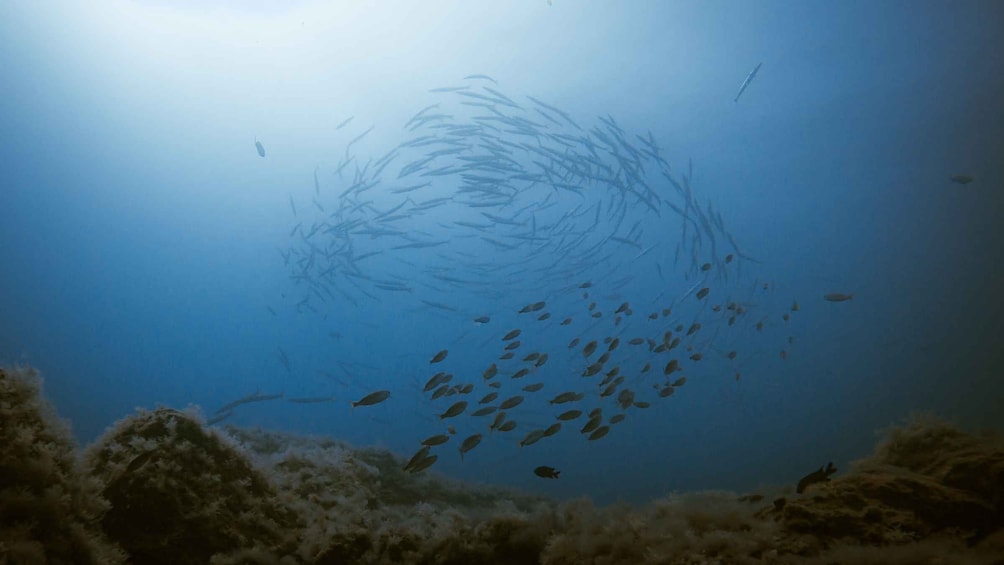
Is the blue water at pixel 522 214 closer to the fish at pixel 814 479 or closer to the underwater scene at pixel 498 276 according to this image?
the underwater scene at pixel 498 276

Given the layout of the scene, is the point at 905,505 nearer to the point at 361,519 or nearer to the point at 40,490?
the point at 361,519

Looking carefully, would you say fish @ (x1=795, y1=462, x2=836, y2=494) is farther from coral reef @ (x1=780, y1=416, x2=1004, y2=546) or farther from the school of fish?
the school of fish

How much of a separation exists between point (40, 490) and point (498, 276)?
24857 mm

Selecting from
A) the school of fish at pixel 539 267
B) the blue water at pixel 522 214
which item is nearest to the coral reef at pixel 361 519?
the blue water at pixel 522 214

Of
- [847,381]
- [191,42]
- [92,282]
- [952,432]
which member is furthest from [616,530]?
[92,282]

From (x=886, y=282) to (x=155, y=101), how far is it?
115 feet

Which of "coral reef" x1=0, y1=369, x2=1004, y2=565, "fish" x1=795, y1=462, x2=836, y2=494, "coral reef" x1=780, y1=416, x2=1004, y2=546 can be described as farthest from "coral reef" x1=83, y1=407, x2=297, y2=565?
"fish" x1=795, y1=462, x2=836, y2=494

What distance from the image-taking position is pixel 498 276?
91.0 ft

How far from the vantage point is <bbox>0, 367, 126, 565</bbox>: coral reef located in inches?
112

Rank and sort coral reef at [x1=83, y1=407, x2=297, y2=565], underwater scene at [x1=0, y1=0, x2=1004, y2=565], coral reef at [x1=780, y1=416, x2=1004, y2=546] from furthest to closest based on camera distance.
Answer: underwater scene at [x1=0, y1=0, x2=1004, y2=565] → coral reef at [x1=83, y1=407, x2=297, y2=565] → coral reef at [x1=780, y1=416, x2=1004, y2=546]

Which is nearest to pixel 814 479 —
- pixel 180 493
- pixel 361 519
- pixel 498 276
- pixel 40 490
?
pixel 361 519

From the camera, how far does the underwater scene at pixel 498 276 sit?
409 centimetres

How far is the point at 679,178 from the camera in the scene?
21.5 m

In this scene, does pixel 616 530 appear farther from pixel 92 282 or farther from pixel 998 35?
pixel 92 282
